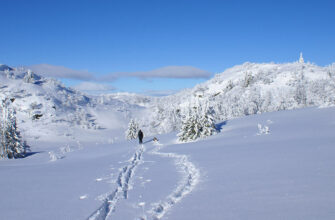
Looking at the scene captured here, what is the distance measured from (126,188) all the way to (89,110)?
596ft

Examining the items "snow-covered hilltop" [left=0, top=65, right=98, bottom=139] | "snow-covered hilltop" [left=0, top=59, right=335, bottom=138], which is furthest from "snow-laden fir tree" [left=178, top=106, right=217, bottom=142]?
"snow-covered hilltop" [left=0, top=65, right=98, bottom=139]

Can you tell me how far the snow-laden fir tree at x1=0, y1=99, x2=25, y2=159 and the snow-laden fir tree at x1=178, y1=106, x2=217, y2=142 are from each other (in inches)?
1033

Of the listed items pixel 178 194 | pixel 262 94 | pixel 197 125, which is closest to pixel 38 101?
pixel 262 94

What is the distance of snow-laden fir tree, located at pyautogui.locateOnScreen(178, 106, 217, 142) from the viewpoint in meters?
23.4

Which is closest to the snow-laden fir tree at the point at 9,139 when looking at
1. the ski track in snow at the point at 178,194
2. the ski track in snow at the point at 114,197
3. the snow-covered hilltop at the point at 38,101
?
the ski track in snow at the point at 114,197

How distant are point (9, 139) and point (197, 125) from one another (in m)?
28.1

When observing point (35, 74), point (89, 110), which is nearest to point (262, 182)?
point (89, 110)

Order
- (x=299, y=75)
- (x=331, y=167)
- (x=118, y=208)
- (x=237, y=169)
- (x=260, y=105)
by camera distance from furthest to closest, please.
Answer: (x=299, y=75)
(x=260, y=105)
(x=237, y=169)
(x=331, y=167)
(x=118, y=208)

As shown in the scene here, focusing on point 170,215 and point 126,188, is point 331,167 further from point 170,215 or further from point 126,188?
point 126,188

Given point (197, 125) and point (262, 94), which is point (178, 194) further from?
point (262, 94)

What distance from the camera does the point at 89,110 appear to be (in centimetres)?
18025

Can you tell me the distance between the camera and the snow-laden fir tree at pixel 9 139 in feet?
113

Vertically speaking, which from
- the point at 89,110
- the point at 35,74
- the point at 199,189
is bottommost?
the point at 199,189

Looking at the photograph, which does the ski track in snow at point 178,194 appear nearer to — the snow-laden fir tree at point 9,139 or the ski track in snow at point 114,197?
the ski track in snow at point 114,197
